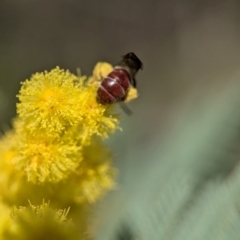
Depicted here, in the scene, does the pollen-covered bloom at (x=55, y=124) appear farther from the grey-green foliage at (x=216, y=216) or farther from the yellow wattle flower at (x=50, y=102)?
the grey-green foliage at (x=216, y=216)

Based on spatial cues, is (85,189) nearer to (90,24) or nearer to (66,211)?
(66,211)

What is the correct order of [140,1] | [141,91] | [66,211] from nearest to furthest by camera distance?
[66,211] < [141,91] < [140,1]

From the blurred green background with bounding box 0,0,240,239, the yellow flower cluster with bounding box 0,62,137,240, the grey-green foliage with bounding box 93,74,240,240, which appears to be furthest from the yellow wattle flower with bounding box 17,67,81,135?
the blurred green background with bounding box 0,0,240,239

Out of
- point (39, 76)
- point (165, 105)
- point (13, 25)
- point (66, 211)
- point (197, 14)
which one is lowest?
point (66, 211)

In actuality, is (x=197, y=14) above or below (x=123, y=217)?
above

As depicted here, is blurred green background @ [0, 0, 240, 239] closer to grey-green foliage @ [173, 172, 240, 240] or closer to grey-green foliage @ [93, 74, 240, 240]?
grey-green foliage @ [93, 74, 240, 240]

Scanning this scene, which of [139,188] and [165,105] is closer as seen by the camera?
[139,188]

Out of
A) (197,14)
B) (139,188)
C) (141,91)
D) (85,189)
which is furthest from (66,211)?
(197,14)
